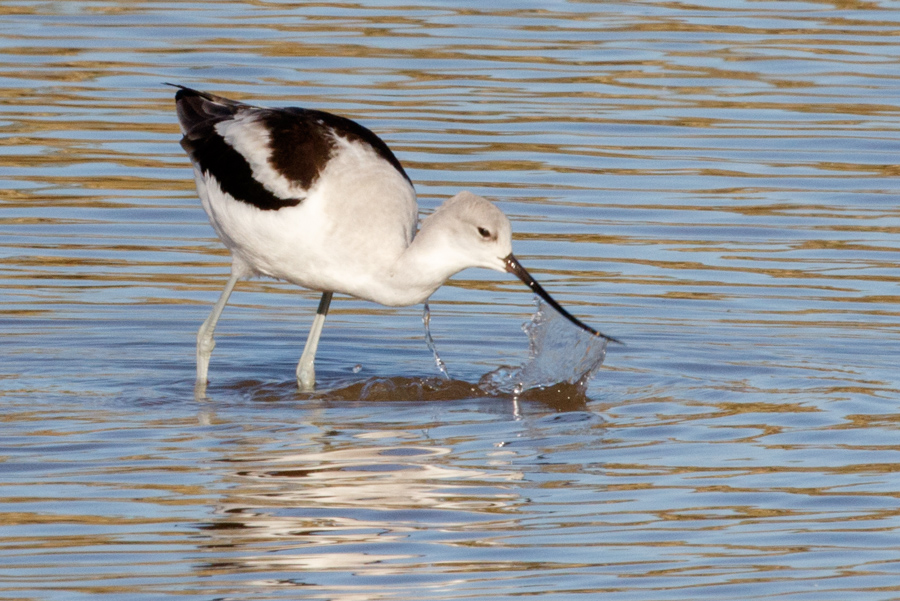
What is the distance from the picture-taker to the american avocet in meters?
7.41

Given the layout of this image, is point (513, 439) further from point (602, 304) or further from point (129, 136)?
point (129, 136)

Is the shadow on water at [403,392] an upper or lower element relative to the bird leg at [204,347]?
lower

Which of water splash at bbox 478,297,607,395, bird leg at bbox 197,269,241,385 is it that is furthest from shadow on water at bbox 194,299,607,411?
bird leg at bbox 197,269,241,385

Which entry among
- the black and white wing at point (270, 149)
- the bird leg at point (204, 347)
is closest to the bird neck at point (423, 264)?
the black and white wing at point (270, 149)

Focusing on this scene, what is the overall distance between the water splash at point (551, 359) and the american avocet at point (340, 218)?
452 millimetres

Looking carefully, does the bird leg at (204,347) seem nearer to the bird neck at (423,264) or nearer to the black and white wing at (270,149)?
the black and white wing at (270,149)

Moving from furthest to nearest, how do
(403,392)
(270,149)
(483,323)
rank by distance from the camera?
(483,323) → (403,392) → (270,149)

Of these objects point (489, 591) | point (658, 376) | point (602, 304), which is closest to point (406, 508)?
point (489, 591)

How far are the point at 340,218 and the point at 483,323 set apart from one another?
1909 millimetres

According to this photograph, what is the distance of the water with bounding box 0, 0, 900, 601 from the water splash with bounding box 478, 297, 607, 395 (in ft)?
0.33

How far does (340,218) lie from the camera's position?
24.5 feet

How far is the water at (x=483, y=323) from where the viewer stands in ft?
18.9

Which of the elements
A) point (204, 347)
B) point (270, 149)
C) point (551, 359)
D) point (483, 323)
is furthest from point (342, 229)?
point (483, 323)

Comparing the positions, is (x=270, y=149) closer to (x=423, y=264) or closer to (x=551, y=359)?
(x=423, y=264)
